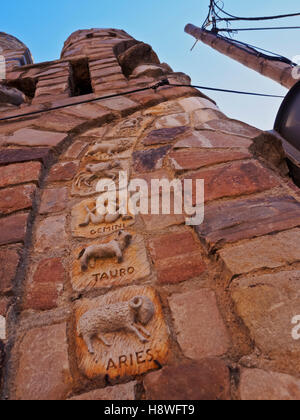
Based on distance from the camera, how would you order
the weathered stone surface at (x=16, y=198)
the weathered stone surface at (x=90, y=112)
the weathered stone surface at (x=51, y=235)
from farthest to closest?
the weathered stone surface at (x=90, y=112) < the weathered stone surface at (x=16, y=198) < the weathered stone surface at (x=51, y=235)

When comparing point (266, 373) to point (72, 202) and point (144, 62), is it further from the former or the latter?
point (144, 62)

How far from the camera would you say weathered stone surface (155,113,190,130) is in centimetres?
150

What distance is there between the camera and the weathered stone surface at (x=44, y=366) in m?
0.64

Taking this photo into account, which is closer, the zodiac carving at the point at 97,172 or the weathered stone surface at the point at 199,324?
the weathered stone surface at the point at 199,324

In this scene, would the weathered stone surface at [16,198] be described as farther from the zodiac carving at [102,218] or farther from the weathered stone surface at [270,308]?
the weathered stone surface at [270,308]

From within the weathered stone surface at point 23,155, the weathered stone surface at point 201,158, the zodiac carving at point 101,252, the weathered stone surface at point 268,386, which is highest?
the weathered stone surface at point 23,155

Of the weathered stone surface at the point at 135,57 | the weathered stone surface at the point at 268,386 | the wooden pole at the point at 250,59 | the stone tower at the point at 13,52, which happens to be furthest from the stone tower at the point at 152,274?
the stone tower at the point at 13,52

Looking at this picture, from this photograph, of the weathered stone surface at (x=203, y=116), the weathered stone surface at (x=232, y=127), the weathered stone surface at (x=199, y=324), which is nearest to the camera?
the weathered stone surface at (x=199, y=324)

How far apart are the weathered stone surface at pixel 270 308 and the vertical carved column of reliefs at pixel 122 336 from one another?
0.18 meters

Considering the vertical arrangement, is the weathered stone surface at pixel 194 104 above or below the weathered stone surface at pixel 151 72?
below

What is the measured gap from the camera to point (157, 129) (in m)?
1.50
